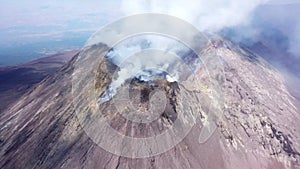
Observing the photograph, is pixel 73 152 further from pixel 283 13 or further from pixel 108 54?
pixel 283 13

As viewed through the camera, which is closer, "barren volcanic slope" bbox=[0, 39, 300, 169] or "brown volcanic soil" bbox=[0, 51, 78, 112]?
"barren volcanic slope" bbox=[0, 39, 300, 169]

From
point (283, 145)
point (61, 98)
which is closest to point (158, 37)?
point (61, 98)

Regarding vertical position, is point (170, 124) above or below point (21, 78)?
below

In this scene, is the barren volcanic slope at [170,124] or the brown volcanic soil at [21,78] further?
the brown volcanic soil at [21,78]

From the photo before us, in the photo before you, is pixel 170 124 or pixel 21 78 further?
pixel 21 78
